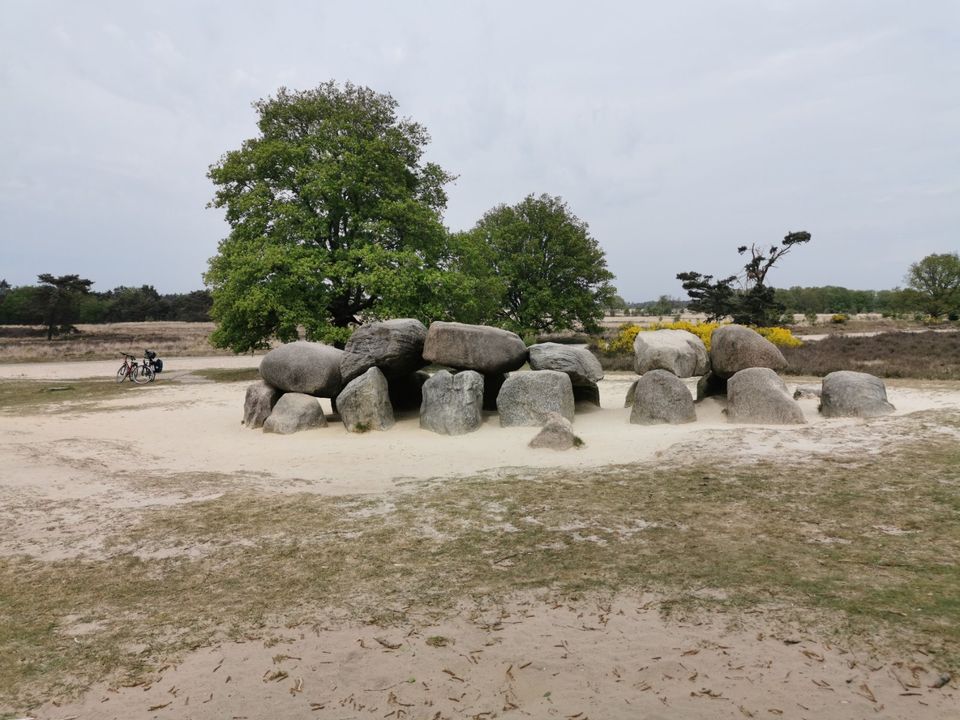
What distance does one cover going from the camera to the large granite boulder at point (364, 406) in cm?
1166

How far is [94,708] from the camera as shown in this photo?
128 inches

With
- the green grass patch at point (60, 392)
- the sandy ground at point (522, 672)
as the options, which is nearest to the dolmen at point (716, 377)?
the sandy ground at point (522, 672)

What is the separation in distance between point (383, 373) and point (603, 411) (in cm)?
467

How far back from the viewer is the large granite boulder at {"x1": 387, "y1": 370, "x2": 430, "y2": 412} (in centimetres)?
1357

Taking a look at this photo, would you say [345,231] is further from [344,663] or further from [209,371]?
[344,663]

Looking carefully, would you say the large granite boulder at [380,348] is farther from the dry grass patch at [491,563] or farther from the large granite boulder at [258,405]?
the dry grass patch at [491,563]

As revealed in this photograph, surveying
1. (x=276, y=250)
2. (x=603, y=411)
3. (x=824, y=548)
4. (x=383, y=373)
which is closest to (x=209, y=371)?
(x=276, y=250)

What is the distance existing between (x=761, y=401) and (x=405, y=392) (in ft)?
23.6

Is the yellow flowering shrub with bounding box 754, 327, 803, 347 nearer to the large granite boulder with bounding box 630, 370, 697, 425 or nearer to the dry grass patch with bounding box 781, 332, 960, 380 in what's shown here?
the dry grass patch with bounding box 781, 332, 960, 380

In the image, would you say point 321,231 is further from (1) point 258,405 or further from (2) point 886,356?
(2) point 886,356

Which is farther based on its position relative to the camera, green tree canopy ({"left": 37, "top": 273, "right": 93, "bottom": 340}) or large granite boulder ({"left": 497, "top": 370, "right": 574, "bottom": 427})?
green tree canopy ({"left": 37, "top": 273, "right": 93, "bottom": 340})

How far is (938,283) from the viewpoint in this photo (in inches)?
1919

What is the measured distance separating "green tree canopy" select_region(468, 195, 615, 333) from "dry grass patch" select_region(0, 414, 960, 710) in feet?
93.7

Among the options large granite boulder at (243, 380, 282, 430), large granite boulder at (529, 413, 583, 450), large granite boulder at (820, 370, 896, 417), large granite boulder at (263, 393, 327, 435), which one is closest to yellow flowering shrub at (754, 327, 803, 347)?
large granite boulder at (820, 370, 896, 417)
